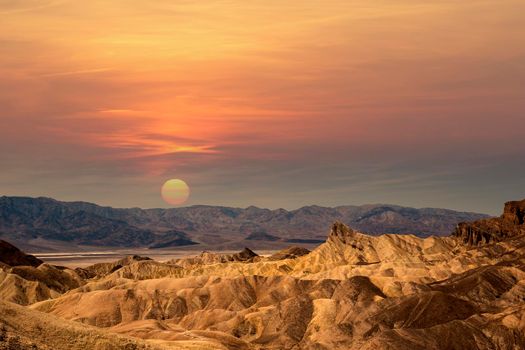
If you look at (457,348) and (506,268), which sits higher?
(506,268)

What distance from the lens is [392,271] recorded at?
192 meters

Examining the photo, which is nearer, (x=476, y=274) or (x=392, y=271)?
(x=476, y=274)

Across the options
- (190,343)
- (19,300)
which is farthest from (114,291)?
(190,343)

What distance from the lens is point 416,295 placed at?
148875 millimetres

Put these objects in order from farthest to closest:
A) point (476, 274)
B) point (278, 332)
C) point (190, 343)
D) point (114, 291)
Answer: point (114, 291) < point (476, 274) < point (278, 332) < point (190, 343)

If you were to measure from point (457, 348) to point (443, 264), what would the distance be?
3070 inches

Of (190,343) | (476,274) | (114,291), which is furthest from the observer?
(114,291)

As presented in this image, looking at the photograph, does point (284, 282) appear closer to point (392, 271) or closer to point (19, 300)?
point (392, 271)

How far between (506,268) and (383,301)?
34865 mm

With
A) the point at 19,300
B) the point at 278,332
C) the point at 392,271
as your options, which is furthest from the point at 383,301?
the point at 19,300

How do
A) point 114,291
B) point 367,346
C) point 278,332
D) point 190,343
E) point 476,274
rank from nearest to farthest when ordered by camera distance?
point 190,343, point 367,346, point 278,332, point 476,274, point 114,291

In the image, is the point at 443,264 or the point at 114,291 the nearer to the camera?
the point at 114,291

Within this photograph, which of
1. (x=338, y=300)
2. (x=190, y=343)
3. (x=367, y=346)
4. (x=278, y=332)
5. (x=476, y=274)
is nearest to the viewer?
(x=190, y=343)

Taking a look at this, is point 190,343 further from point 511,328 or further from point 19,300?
point 19,300
